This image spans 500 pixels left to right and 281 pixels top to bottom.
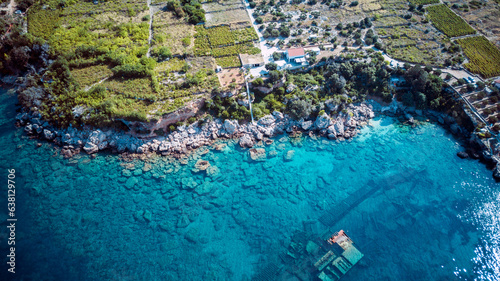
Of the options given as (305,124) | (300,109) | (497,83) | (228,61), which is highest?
(228,61)

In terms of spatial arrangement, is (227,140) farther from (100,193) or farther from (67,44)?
(67,44)

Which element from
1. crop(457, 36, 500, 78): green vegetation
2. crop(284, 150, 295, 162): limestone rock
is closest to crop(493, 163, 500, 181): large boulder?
crop(457, 36, 500, 78): green vegetation

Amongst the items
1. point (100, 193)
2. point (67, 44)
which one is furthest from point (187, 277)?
point (67, 44)

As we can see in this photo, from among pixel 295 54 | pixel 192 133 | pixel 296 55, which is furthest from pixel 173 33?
pixel 296 55

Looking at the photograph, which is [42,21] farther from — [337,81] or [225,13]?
[337,81]

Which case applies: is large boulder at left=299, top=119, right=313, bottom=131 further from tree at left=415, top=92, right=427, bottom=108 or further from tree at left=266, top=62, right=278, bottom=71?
tree at left=415, top=92, right=427, bottom=108

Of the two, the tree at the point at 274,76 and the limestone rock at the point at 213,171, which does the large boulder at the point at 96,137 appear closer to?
the limestone rock at the point at 213,171
